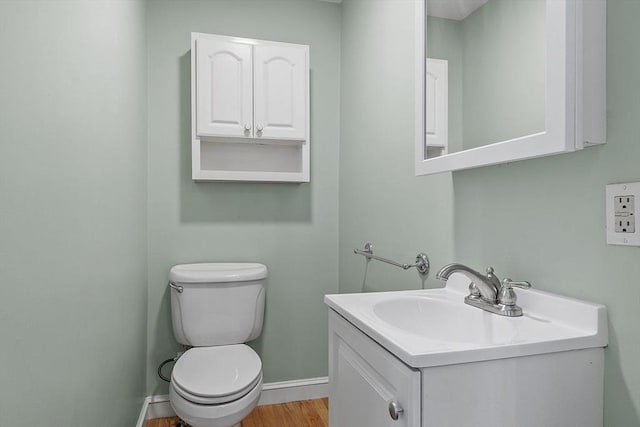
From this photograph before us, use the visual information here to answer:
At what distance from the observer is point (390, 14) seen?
1872 mm

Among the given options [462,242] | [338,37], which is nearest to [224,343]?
[462,242]

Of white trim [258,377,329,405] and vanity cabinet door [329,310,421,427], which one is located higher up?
vanity cabinet door [329,310,421,427]

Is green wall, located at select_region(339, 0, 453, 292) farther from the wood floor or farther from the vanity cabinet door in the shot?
the wood floor

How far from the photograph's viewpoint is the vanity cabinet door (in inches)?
32.3

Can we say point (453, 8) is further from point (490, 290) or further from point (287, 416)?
point (287, 416)

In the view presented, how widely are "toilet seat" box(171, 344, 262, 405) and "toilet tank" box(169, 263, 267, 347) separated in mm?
85

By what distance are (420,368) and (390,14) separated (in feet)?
5.29

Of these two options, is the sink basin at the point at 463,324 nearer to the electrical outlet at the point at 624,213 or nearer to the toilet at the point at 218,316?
the electrical outlet at the point at 624,213

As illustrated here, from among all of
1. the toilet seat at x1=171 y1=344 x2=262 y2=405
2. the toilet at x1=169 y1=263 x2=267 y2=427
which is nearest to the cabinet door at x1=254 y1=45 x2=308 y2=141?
the toilet at x1=169 y1=263 x2=267 y2=427

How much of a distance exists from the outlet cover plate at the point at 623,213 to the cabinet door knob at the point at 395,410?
21.9 inches

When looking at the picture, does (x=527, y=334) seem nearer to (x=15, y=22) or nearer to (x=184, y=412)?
(x=15, y=22)

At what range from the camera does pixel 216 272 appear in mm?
2166

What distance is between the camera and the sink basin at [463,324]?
2.68ft

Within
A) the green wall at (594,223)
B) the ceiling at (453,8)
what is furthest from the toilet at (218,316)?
the ceiling at (453,8)
